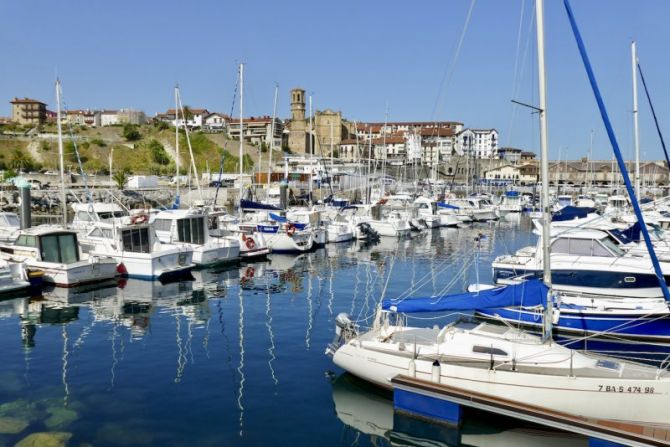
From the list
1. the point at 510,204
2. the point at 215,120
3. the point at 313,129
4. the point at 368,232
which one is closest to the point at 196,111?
the point at 215,120

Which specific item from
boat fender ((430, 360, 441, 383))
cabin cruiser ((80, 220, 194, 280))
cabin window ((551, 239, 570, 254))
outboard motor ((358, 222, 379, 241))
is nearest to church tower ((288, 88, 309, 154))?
outboard motor ((358, 222, 379, 241))

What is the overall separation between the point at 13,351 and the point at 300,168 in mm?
97411

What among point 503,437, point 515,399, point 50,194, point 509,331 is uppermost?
point 50,194

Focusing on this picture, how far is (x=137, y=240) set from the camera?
26906mm

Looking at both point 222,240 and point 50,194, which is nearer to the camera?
point 222,240

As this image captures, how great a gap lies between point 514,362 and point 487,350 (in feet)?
2.21

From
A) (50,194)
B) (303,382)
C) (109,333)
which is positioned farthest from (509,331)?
(50,194)

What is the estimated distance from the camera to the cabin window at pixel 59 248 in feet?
80.4

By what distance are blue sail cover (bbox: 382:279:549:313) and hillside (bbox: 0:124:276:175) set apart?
87.0 m

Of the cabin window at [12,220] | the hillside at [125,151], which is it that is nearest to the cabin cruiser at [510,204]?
the hillside at [125,151]

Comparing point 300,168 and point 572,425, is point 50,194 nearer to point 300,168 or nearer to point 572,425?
point 300,168

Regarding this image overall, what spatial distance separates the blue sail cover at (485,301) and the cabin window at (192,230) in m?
18.6

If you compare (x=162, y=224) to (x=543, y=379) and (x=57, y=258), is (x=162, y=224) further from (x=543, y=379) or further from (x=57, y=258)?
(x=543, y=379)

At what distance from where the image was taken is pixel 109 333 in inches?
707
